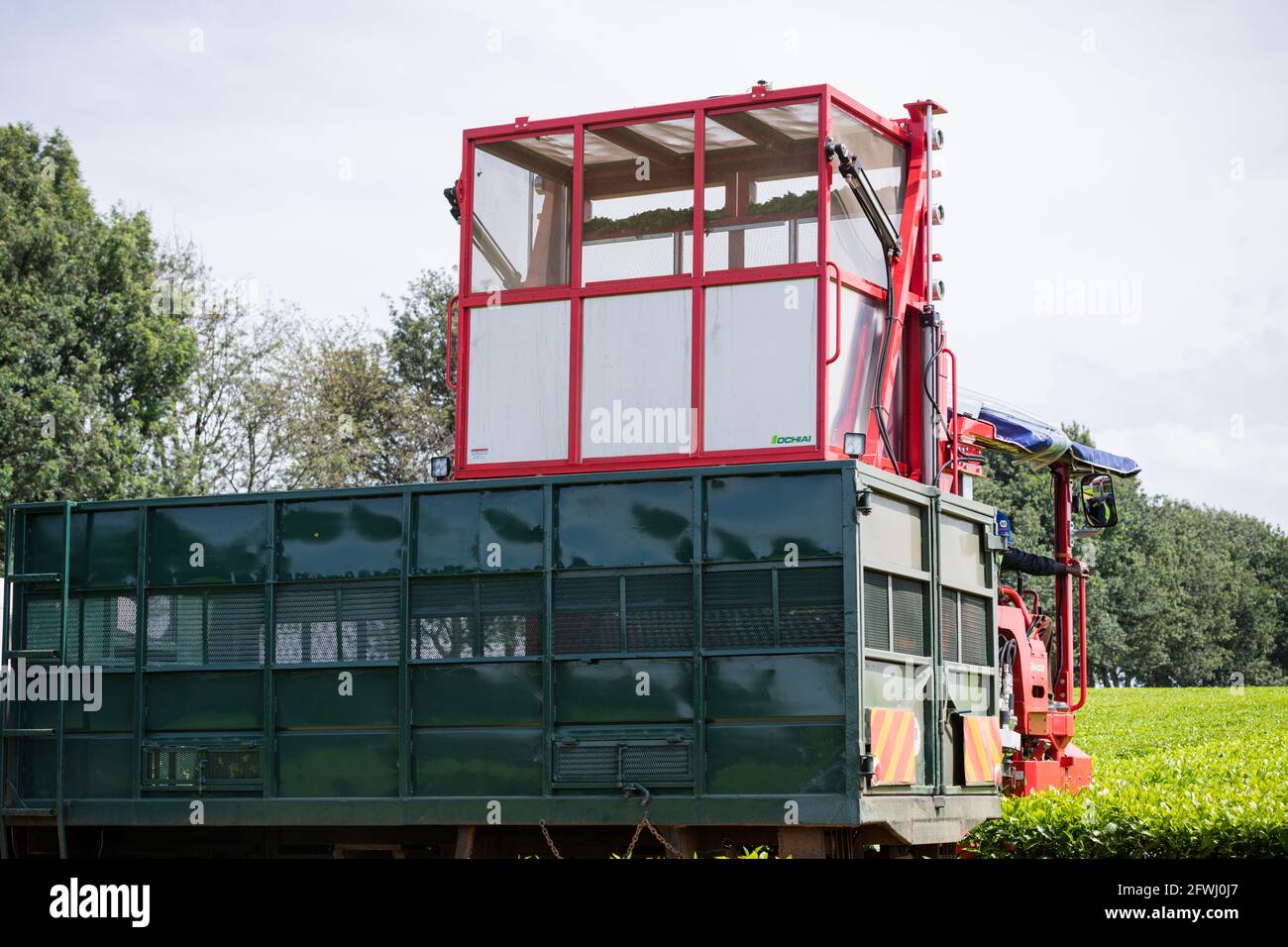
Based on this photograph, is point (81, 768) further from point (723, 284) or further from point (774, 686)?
point (723, 284)

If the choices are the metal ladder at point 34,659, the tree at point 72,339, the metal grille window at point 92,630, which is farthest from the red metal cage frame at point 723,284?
the tree at point 72,339

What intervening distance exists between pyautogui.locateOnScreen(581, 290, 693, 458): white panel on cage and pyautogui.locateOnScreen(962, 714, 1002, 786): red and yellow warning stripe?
2.47m

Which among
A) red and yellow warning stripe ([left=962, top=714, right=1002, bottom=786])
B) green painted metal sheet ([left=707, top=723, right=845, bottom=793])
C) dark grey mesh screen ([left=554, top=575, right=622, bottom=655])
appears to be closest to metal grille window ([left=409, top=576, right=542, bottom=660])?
dark grey mesh screen ([left=554, top=575, right=622, bottom=655])

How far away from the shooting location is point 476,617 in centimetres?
863

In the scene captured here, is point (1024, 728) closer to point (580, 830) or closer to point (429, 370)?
point (580, 830)

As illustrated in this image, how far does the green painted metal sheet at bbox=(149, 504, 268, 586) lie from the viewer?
30.0 ft

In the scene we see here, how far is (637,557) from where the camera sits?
837 centimetres

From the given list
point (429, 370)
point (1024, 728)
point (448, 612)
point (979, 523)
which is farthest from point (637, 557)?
point (429, 370)

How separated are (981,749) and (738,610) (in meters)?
2.18

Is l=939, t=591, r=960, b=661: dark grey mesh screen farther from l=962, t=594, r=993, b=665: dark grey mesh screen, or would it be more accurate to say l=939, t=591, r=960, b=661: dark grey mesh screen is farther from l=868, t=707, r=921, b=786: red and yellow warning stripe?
l=868, t=707, r=921, b=786: red and yellow warning stripe

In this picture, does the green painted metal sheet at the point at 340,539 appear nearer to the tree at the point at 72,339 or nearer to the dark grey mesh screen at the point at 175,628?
the dark grey mesh screen at the point at 175,628

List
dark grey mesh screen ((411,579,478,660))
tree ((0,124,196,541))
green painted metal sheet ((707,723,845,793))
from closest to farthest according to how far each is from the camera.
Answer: green painted metal sheet ((707,723,845,793))
dark grey mesh screen ((411,579,478,660))
tree ((0,124,196,541))

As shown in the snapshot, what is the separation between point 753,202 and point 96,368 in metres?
23.8

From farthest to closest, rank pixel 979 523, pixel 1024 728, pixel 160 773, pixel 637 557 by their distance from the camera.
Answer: pixel 1024 728 → pixel 979 523 → pixel 160 773 → pixel 637 557
